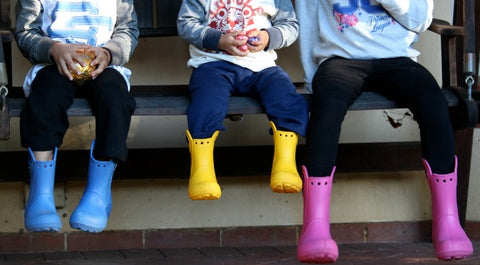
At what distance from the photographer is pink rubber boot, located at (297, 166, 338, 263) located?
3.21m

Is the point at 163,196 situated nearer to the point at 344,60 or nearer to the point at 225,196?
the point at 225,196

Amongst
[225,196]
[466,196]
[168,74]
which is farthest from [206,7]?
[466,196]

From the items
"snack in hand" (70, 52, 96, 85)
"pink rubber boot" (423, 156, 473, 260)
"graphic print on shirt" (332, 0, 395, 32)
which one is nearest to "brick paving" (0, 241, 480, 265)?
"pink rubber boot" (423, 156, 473, 260)

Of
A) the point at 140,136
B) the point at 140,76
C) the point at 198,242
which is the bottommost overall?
the point at 198,242

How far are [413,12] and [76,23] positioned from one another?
1.51m

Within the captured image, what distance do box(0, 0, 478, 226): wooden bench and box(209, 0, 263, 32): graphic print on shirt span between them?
36 centimetres

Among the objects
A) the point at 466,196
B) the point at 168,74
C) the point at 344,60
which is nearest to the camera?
the point at 344,60

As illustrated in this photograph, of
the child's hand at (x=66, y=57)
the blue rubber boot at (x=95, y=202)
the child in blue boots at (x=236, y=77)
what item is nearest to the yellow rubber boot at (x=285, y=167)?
the child in blue boots at (x=236, y=77)

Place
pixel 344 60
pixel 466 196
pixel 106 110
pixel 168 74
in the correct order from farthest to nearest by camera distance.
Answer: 1. pixel 168 74
2. pixel 466 196
3. pixel 344 60
4. pixel 106 110

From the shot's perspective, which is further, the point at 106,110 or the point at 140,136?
the point at 140,136

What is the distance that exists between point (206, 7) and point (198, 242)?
1.28 m

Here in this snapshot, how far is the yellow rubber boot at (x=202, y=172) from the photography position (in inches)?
131

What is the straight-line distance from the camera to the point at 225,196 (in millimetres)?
4508

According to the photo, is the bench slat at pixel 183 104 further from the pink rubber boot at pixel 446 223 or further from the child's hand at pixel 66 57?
the pink rubber boot at pixel 446 223
